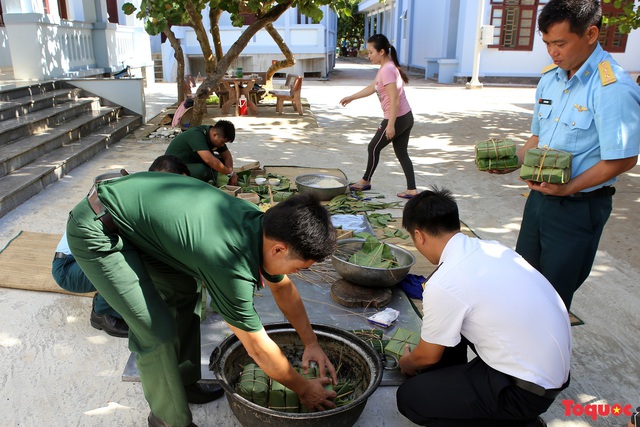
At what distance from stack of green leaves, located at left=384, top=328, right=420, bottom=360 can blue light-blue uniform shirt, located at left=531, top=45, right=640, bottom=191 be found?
3.87 ft

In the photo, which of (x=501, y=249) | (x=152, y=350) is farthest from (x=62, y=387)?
(x=501, y=249)

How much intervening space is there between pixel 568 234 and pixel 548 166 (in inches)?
14.7

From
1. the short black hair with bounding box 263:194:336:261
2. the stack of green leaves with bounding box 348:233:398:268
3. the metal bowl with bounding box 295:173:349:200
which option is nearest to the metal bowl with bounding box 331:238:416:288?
the stack of green leaves with bounding box 348:233:398:268

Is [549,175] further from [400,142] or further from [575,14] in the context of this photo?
[400,142]

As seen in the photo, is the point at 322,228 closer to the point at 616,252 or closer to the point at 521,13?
the point at 616,252

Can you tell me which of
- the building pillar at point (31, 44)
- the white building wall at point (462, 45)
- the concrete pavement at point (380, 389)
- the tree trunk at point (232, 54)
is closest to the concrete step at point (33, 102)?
the building pillar at point (31, 44)

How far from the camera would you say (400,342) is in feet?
9.10

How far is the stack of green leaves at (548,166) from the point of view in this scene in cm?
233

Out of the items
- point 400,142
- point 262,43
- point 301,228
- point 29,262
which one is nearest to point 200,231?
point 301,228

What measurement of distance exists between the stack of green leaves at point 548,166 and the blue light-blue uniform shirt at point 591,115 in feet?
0.35

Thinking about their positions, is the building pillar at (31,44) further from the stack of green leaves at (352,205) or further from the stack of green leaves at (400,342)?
the stack of green leaves at (400,342)

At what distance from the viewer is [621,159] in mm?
2256

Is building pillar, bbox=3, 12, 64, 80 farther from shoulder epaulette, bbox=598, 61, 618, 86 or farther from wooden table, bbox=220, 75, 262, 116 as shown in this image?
shoulder epaulette, bbox=598, 61, 618, 86

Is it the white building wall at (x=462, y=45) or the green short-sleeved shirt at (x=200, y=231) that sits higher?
the white building wall at (x=462, y=45)
